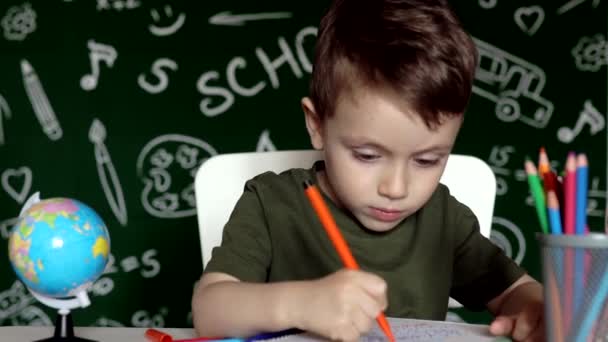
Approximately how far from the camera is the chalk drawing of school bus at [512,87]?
80.9 inches

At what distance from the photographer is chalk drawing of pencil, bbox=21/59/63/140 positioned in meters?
2.06

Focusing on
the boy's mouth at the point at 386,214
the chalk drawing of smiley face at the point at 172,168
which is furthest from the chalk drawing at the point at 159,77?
the boy's mouth at the point at 386,214

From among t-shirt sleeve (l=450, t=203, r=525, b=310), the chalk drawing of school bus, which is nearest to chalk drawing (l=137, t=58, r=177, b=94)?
the chalk drawing of school bus

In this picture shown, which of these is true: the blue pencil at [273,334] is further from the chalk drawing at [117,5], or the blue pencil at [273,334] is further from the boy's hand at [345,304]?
the chalk drawing at [117,5]

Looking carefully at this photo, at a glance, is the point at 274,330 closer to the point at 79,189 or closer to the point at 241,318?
the point at 241,318

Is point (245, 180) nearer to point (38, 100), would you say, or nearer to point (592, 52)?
point (38, 100)

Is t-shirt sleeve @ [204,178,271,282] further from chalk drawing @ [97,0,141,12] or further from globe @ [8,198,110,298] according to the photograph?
chalk drawing @ [97,0,141,12]

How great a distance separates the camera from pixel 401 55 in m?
0.83

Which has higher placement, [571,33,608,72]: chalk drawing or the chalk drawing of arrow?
the chalk drawing of arrow

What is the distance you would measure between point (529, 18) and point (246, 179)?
45.8 inches

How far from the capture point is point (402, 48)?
0.83 m

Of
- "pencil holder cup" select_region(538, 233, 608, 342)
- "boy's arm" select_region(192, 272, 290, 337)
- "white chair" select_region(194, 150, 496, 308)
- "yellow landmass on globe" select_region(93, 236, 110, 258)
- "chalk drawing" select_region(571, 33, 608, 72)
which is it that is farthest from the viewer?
"chalk drawing" select_region(571, 33, 608, 72)

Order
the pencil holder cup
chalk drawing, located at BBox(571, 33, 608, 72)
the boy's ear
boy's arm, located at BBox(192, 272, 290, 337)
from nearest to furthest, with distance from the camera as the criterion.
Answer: the pencil holder cup
boy's arm, located at BBox(192, 272, 290, 337)
the boy's ear
chalk drawing, located at BBox(571, 33, 608, 72)

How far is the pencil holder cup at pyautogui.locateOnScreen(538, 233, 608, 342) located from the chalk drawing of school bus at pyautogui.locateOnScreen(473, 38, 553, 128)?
152 cm
